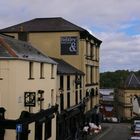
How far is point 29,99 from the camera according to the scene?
40094 mm

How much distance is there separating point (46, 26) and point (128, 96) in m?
43.4

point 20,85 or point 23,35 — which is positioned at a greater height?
point 23,35

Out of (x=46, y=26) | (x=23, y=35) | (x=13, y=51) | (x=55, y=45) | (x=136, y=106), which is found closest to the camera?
(x=13, y=51)

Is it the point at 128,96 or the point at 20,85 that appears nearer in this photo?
the point at 20,85

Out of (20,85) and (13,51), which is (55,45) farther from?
(20,85)

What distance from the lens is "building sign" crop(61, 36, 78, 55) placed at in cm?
6581

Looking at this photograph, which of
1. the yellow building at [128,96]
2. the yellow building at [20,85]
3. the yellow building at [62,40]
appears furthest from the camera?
the yellow building at [128,96]

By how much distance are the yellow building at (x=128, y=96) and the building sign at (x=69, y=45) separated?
41.2 metres

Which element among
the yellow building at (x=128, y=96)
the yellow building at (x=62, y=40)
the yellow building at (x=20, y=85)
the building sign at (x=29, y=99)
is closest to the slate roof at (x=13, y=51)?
the yellow building at (x=20, y=85)

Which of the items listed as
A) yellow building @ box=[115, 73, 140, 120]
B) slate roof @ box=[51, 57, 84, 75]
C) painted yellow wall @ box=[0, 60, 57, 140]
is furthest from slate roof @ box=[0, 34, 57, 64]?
yellow building @ box=[115, 73, 140, 120]

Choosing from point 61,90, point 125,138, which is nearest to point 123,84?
point 125,138

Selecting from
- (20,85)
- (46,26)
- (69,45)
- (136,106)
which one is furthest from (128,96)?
(20,85)

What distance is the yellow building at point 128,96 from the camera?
344 feet

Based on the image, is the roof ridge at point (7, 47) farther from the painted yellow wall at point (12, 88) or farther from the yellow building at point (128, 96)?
the yellow building at point (128, 96)
